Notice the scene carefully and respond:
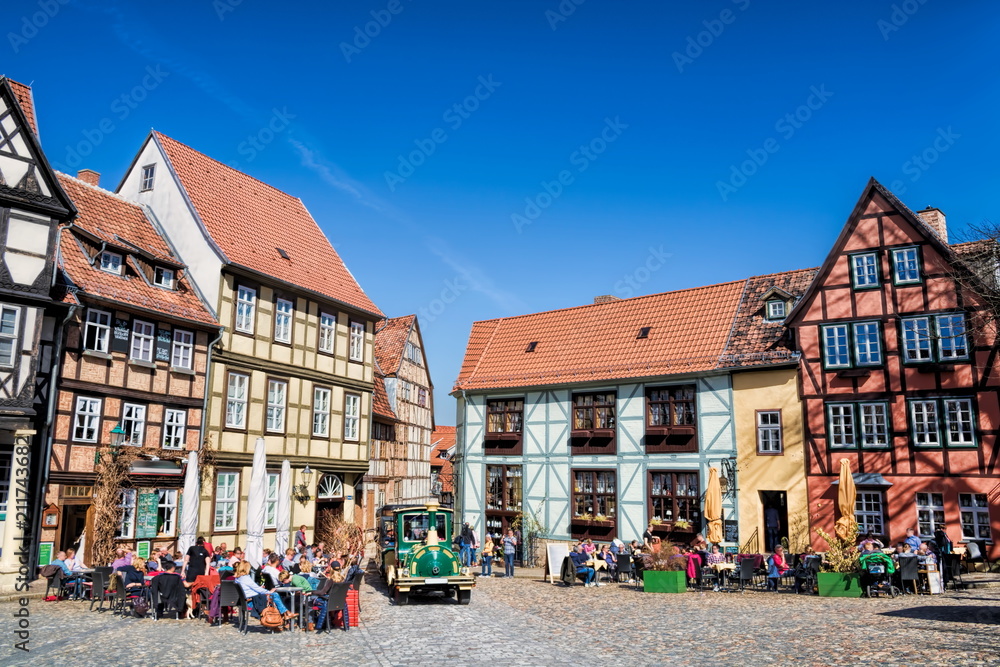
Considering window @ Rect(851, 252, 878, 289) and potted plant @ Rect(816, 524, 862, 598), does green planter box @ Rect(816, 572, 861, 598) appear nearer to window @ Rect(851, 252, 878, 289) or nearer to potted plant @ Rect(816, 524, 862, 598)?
potted plant @ Rect(816, 524, 862, 598)

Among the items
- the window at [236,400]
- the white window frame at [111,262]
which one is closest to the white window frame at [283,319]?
the window at [236,400]

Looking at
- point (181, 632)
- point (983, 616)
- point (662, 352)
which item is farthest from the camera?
point (662, 352)

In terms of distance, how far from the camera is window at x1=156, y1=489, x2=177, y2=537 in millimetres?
22109

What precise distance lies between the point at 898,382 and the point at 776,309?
4.68 meters

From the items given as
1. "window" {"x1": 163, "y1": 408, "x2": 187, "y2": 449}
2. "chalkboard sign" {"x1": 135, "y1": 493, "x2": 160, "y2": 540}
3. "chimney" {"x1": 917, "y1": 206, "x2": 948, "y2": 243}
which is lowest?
"chalkboard sign" {"x1": 135, "y1": 493, "x2": 160, "y2": 540}

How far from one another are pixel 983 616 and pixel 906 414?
9.40 metres

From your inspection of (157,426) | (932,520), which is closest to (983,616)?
(932,520)

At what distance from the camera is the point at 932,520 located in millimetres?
22859

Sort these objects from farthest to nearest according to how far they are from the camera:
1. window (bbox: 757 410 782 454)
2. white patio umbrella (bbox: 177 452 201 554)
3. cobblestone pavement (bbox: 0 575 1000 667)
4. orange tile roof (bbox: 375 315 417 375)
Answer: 1. orange tile roof (bbox: 375 315 417 375)
2. window (bbox: 757 410 782 454)
3. white patio umbrella (bbox: 177 452 201 554)
4. cobblestone pavement (bbox: 0 575 1000 667)

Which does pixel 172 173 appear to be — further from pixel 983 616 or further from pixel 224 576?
pixel 983 616

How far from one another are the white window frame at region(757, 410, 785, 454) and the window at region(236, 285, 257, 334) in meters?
16.3

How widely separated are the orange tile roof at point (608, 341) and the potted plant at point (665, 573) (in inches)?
308

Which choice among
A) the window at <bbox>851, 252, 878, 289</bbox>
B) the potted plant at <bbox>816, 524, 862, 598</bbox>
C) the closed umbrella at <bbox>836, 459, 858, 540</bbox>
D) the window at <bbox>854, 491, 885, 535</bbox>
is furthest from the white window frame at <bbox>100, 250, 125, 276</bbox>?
the window at <bbox>854, 491, 885, 535</bbox>

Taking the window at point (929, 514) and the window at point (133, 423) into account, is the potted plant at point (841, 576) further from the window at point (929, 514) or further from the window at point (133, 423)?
the window at point (133, 423)
